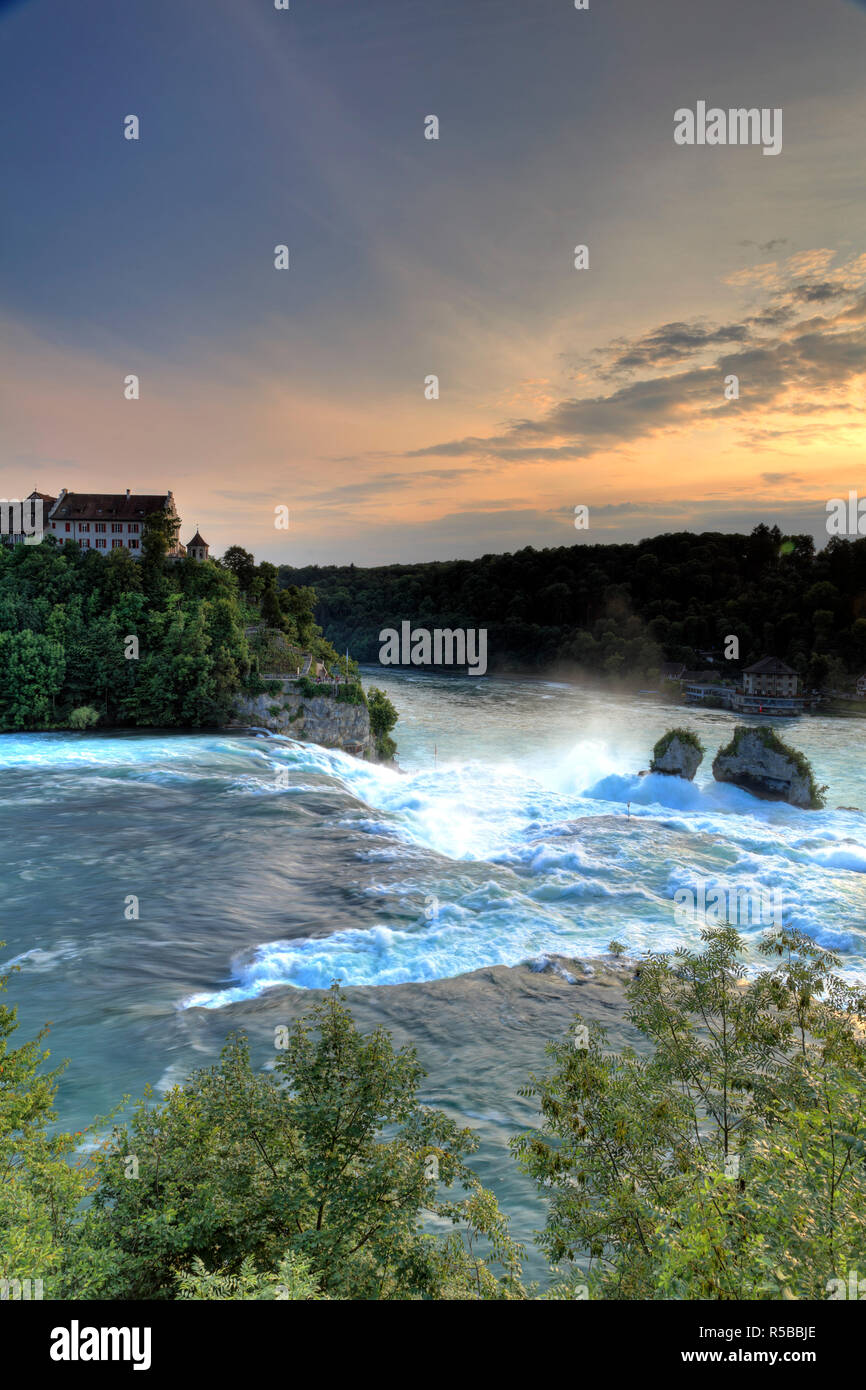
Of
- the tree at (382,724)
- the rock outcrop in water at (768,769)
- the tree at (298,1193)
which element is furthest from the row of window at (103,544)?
the tree at (298,1193)

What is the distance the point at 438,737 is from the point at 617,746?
1870 cm

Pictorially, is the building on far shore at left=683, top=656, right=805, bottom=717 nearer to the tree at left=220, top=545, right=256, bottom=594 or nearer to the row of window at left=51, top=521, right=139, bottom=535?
the tree at left=220, top=545, right=256, bottom=594

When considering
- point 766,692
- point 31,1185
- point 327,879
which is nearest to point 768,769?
point 327,879

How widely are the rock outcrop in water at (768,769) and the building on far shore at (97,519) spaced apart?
6099 cm

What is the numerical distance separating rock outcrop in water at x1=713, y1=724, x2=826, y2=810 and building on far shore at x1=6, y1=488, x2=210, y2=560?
60990 mm

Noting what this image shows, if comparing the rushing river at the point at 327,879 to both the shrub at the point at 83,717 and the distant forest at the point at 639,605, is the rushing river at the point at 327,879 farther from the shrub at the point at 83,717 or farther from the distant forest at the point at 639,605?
the distant forest at the point at 639,605

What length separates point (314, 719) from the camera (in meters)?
59.4

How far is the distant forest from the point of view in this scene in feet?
374

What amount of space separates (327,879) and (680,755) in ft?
94.5

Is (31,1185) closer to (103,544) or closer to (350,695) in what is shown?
(350,695)

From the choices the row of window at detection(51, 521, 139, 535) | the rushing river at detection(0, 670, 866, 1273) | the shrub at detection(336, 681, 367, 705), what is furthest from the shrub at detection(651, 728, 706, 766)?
the row of window at detection(51, 521, 139, 535)

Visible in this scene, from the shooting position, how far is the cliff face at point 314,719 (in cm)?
5881

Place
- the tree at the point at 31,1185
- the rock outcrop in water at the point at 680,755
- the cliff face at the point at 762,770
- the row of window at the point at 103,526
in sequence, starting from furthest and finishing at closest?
1. the row of window at the point at 103,526
2. the rock outcrop in water at the point at 680,755
3. the cliff face at the point at 762,770
4. the tree at the point at 31,1185

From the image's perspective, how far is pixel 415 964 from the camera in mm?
22219
